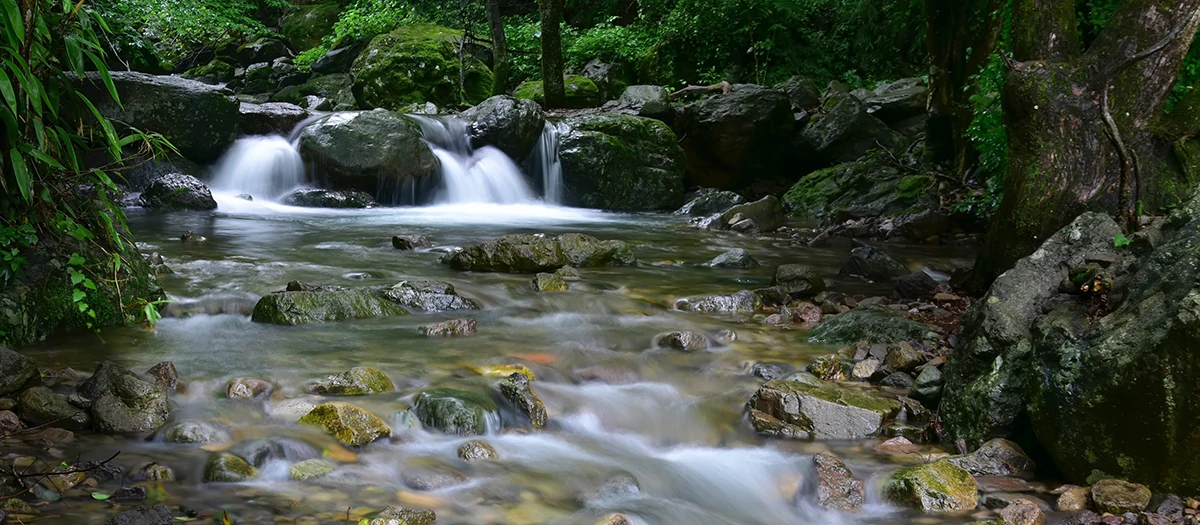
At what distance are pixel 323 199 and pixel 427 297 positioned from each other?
9102mm

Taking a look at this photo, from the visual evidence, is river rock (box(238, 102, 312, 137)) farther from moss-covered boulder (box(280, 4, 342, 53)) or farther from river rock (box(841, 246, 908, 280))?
moss-covered boulder (box(280, 4, 342, 53))

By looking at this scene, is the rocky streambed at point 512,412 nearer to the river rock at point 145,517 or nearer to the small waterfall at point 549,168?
the river rock at point 145,517

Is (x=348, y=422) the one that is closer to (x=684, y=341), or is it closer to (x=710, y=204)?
(x=684, y=341)

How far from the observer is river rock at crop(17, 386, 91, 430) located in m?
3.94

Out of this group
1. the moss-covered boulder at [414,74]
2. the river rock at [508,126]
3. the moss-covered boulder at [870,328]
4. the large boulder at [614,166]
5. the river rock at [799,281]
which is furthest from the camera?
the moss-covered boulder at [414,74]

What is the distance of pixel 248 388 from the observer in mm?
4637

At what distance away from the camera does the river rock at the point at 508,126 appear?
17031mm

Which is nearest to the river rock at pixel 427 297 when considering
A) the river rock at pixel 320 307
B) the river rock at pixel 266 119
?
the river rock at pixel 320 307

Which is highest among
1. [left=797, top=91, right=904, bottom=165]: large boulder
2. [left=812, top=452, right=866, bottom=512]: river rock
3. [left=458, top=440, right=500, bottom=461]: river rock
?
[left=797, top=91, right=904, bottom=165]: large boulder

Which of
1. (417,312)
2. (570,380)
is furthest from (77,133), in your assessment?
(570,380)

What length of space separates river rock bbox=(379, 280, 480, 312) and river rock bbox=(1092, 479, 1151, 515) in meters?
4.77

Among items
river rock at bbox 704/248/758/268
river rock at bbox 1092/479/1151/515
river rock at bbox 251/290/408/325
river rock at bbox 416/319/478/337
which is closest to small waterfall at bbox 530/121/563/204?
river rock at bbox 704/248/758/268

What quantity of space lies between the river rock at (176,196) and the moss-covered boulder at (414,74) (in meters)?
7.55

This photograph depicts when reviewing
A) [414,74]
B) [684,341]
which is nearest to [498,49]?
[414,74]
